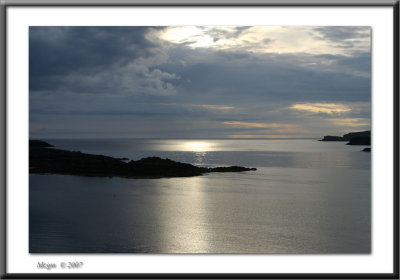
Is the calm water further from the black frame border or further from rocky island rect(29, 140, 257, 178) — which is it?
rocky island rect(29, 140, 257, 178)

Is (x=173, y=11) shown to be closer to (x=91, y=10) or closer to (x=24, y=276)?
(x=91, y=10)

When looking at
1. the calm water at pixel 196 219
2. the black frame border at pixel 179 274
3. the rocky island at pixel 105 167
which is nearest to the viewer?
the black frame border at pixel 179 274

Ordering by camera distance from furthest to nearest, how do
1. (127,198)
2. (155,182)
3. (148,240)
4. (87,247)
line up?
(155,182) < (127,198) < (148,240) < (87,247)

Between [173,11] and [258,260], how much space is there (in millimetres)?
5452

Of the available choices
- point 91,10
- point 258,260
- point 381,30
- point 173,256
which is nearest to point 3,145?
point 91,10

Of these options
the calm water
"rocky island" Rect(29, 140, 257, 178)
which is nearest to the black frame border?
the calm water

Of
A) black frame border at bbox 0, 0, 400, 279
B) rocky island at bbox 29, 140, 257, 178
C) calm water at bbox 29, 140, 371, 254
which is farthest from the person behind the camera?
rocky island at bbox 29, 140, 257, 178

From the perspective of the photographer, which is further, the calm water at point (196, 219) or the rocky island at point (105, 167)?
the rocky island at point (105, 167)

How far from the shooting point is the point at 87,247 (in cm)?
992

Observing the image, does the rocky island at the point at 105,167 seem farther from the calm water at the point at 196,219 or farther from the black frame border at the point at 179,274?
the black frame border at the point at 179,274

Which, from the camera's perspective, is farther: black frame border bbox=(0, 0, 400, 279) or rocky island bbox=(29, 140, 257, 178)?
rocky island bbox=(29, 140, 257, 178)

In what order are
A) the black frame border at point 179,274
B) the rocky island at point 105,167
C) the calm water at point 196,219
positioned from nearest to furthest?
the black frame border at point 179,274, the calm water at point 196,219, the rocky island at point 105,167

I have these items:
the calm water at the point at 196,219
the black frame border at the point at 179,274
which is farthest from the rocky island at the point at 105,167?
the black frame border at the point at 179,274

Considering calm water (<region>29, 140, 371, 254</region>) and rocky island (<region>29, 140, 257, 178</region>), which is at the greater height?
rocky island (<region>29, 140, 257, 178</region>)
